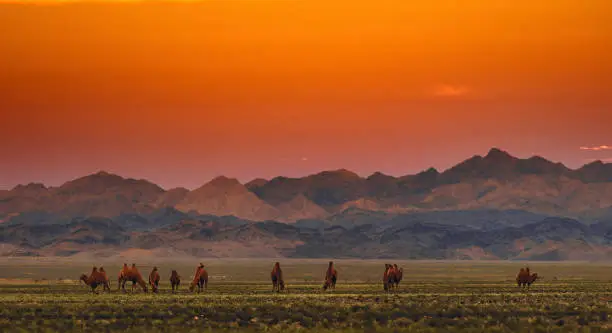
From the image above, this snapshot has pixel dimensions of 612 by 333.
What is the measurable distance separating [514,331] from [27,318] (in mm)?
19944

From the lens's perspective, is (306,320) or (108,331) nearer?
(108,331)

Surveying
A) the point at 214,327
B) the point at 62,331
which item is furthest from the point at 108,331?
the point at 214,327

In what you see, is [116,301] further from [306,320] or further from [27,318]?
[306,320]

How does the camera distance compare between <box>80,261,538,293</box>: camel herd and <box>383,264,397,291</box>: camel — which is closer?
<box>80,261,538,293</box>: camel herd

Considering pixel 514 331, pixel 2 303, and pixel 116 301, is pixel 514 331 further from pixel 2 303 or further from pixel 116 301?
pixel 2 303

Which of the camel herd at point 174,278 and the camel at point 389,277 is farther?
the camel at point 389,277

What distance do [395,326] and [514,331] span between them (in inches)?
197

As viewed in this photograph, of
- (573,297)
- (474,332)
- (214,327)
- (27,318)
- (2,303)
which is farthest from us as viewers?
(573,297)

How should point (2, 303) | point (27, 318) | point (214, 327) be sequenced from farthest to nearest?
point (2, 303), point (27, 318), point (214, 327)

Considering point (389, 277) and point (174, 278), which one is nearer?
point (174, 278)

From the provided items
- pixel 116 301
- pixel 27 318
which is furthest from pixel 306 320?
pixel 116 301

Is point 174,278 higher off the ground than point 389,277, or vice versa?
point 174,278

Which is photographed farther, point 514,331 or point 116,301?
point 116,301

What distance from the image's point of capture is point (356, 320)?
47.0m
